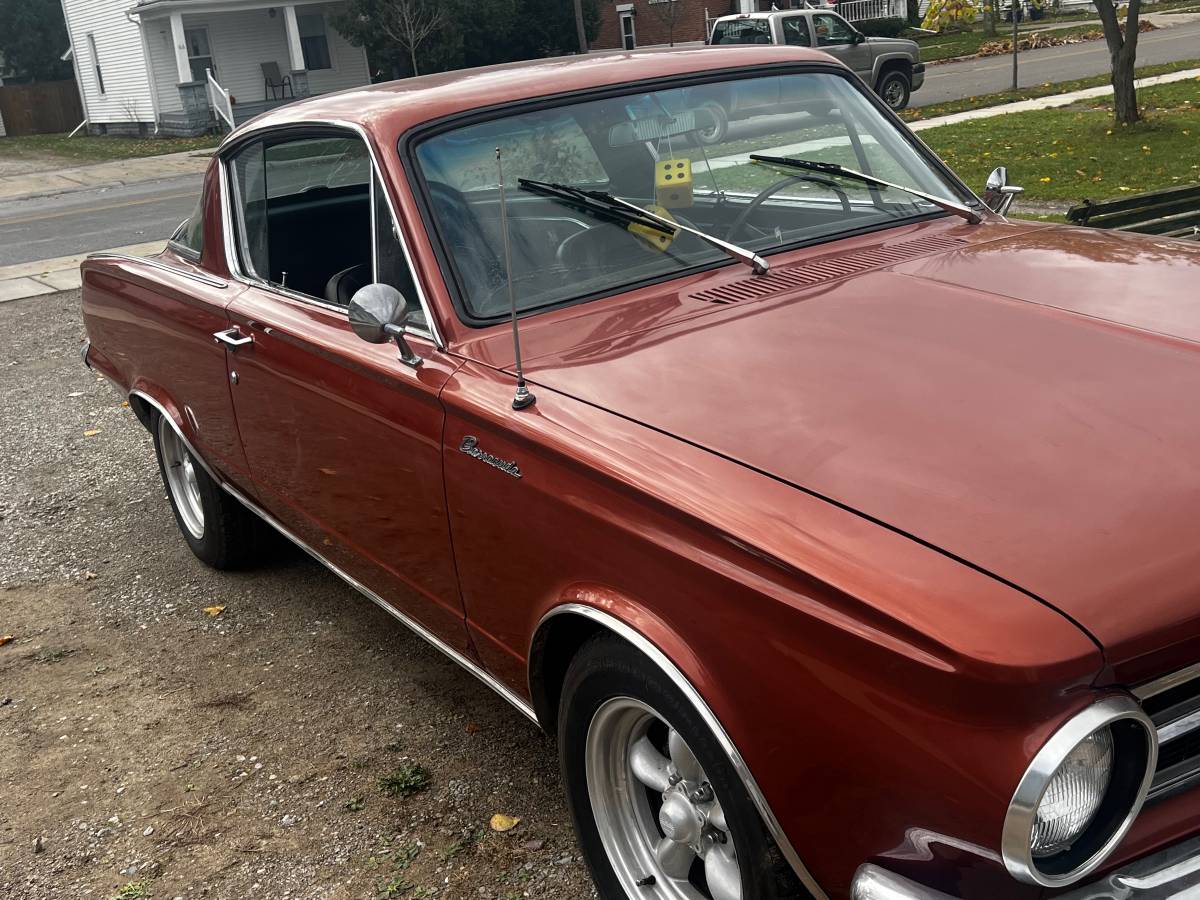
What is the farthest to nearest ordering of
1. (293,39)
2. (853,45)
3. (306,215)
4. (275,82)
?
(275,82) → (293,39) → (853,45) → (306,215)

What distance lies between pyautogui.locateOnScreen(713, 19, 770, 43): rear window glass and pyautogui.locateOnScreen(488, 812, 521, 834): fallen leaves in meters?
19.3

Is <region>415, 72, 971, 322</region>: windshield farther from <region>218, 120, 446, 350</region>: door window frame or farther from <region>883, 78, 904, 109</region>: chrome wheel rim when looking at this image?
<region>883, 78, 904, 109</region>: chrome wheel rim

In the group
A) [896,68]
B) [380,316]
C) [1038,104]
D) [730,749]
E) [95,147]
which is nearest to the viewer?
[730,749]

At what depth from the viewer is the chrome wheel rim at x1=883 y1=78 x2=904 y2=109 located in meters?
21.2

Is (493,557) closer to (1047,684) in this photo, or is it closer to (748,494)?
(748,494)

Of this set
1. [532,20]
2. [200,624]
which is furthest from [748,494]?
[532,20]

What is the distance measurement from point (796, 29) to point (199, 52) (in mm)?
17436

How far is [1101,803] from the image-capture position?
180 cm

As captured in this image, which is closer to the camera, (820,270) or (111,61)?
(820,270)

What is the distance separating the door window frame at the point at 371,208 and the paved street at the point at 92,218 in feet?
34.9

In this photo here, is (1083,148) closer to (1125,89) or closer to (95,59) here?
(1125,89)

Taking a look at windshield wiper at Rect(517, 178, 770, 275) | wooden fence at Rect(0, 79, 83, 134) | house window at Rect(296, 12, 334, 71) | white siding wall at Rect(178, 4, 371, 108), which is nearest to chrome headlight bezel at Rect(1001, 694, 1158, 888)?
windshield wiper at Rect(517, 178, 770, 275)

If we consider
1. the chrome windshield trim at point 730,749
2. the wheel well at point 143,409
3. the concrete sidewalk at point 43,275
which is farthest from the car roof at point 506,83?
the concrete sidewalk at point 43,275

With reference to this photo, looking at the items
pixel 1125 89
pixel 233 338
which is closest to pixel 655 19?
pixel 1125 89
